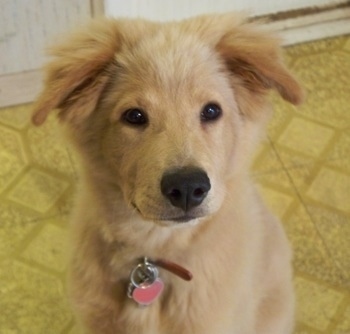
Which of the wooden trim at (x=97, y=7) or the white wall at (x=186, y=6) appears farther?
the white wall at (x=186, y=6)

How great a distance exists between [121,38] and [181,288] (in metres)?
0.64

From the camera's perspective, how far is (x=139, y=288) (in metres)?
1.87

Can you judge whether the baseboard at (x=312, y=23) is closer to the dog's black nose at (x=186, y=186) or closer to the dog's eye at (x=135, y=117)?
the dog's eye at (x=135, y=117)

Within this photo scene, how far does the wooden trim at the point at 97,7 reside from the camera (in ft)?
9.45

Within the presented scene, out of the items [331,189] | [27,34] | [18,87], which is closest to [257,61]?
[331,189]

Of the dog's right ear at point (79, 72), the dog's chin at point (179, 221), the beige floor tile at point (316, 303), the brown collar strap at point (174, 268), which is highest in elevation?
the dog's right ear at point (79, 72)

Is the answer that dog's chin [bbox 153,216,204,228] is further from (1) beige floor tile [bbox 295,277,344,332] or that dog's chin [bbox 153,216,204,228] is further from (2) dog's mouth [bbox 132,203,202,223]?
(1) beige floor tile [bbox 295,277,344,332]

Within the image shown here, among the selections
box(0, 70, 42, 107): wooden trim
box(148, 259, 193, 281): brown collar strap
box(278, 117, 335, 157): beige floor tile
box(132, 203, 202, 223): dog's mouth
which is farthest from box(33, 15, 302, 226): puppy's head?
box(0, 70, 42, 107): wooden trim

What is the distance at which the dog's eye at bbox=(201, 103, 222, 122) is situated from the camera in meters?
1.72

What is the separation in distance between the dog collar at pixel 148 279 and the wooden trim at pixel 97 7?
130 cm

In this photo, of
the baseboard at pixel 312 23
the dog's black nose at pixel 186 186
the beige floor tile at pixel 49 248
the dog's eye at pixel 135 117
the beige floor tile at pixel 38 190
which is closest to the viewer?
the dog's black nose at pixel 186 186

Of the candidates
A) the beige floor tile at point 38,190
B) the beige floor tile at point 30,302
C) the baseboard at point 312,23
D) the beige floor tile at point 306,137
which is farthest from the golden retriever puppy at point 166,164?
the baseboard at point 312,23

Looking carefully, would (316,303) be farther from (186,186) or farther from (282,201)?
(186,186)

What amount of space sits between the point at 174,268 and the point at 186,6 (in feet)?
5.30
